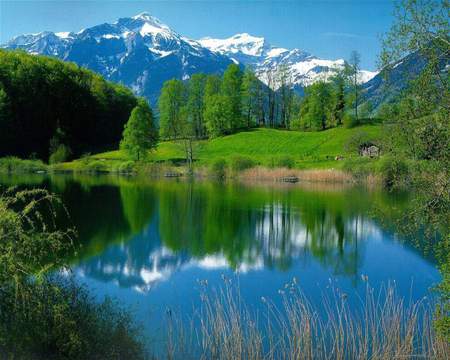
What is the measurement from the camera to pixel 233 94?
330 ft

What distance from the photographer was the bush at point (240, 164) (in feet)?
221

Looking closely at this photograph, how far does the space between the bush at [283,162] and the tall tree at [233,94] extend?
93.9ft

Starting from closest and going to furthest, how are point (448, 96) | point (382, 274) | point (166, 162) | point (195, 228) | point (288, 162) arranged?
point (448, 96) → point (382, 274) → point (195, 228) → point (288, 162) → point (166, 162)

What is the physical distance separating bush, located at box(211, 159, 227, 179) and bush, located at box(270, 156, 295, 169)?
21.1 ft

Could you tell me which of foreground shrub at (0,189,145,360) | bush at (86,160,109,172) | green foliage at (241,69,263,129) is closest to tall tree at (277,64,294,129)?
green foliage at (241,69,263,129)

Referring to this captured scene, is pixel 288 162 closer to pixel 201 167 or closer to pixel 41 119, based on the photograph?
pixel 201 167

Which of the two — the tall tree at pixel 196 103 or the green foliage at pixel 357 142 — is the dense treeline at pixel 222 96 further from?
the green foliage at pixel 357 142

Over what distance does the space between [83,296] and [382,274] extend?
13.4 meters

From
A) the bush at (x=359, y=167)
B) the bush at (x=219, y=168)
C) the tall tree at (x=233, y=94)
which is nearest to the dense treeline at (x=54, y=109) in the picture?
the tall tree at (x=233, y=94)

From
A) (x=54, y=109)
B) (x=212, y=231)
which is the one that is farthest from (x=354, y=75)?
(x=212, y=231)

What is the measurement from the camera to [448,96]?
33.3 ft

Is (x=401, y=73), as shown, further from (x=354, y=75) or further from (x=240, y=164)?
(x=354, y=75)

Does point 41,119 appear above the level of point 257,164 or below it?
above

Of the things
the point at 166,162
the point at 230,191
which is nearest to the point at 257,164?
the point at 166,162
